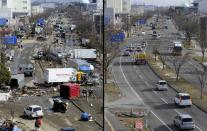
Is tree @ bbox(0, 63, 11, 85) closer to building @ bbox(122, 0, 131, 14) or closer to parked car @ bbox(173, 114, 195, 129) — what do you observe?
parked car @ bbox(173, 114, 195, 129)

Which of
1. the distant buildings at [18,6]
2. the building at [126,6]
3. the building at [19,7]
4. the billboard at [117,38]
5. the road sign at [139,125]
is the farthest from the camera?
the building at [19,7]

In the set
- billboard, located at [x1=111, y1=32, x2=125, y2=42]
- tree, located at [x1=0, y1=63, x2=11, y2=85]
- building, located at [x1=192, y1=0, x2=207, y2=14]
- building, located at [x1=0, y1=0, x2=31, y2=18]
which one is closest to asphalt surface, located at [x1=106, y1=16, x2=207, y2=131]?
billboard, located at [x1=111, y1=32, x2=125, y2=42]

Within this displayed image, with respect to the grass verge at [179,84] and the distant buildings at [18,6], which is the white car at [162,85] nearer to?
the grass verge at [179,84]

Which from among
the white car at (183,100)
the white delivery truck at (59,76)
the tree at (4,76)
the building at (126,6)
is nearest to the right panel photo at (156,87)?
the white car at (183,100)

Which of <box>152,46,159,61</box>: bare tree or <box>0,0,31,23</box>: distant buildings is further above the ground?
<box>0,0,31,23</box>: distant buildings

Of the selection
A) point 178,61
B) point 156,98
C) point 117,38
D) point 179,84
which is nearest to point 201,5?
point 117,38

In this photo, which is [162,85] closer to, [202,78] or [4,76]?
[202,78]

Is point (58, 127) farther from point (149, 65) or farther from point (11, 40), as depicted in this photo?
point (11, 40)
